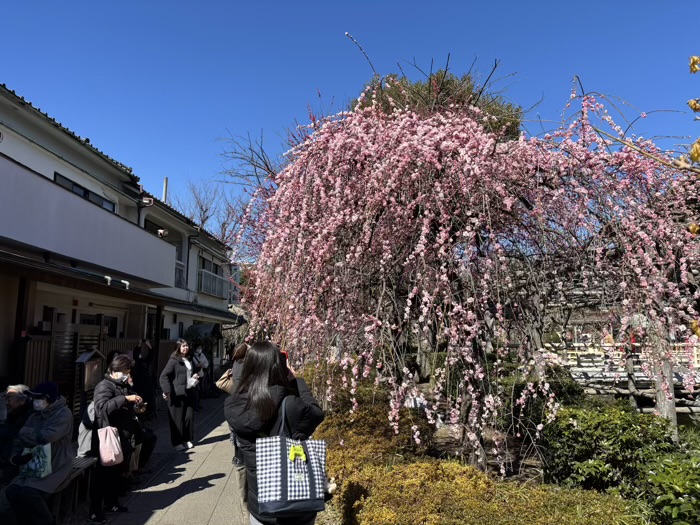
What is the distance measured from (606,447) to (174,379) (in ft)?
19.6

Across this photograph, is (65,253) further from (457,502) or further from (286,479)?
(457,502)

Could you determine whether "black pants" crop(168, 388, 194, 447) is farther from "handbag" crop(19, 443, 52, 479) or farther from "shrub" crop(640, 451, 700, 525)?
"shrub" crop(640, 451, 700, 525)

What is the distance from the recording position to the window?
36.7ft

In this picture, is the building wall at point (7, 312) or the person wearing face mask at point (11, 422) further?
the building wall at point (7, 312)

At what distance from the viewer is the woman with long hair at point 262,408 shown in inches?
128

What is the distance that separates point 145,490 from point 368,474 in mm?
3248

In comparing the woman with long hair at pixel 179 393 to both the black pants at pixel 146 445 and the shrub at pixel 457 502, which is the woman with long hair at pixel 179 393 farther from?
the shrub at pixel 457 502

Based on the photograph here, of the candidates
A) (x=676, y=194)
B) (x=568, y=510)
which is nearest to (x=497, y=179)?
(x=676, y=194)

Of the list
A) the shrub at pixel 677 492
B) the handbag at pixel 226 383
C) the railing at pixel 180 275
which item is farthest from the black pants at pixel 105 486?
the railing at pixel 180 275

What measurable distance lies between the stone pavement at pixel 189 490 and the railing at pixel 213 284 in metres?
13.2

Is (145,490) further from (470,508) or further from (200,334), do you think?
(200,334)

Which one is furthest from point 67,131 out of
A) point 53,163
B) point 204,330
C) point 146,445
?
point 204,330

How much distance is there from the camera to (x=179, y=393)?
8.01 metres

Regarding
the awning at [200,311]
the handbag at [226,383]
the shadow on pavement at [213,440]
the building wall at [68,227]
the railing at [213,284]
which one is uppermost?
the railing at [213,284]
